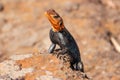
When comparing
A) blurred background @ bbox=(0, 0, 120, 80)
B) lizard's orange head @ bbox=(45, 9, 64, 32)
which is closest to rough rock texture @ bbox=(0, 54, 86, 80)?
lizard's orange head @ bbox=(45, 9, 64, 32)

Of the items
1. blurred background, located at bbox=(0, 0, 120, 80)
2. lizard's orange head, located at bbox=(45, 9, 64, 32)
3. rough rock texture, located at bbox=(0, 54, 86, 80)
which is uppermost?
lizard's orange head, located at bbox=(45, 9, 64, 32)

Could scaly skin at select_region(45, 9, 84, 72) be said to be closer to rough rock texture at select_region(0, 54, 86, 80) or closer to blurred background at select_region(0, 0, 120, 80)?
rough rock texture at select_region(0, 54, 86, 80)

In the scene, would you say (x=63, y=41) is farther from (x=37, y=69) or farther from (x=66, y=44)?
(x=37, y=69)

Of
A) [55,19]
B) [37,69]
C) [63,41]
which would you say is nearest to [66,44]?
[63,41]

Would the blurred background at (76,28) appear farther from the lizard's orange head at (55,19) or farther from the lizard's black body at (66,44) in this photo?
the lizard's orange head at (55,19)

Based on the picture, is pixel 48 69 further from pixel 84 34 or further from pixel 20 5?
pixel 20 5

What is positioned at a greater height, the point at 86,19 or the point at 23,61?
the point at 23,61

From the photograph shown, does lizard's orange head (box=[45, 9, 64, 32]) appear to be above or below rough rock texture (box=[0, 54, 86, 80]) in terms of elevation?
above

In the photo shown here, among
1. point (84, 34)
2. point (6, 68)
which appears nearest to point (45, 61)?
point (6, 68)
